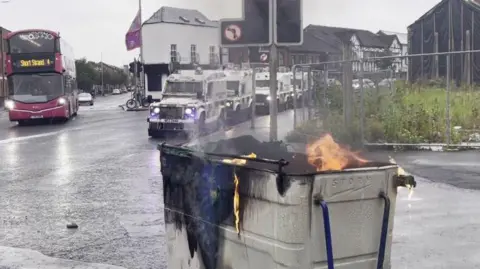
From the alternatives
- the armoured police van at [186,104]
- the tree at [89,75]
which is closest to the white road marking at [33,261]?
the armoured police van at [186,104]

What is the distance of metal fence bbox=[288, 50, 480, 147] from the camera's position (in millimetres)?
13625

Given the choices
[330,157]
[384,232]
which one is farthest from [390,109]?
[384,232]

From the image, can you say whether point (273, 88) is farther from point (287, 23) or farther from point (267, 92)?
point (267, 92)

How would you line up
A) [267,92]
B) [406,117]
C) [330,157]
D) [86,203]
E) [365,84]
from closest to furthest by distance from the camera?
[330,157] → [86,203] → [406,117] → [365,84] → [267,92]

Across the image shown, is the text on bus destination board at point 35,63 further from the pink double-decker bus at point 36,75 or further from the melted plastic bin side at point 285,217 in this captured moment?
the melted plastic bin side at point 285,217

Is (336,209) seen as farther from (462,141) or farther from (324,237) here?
(462,141)

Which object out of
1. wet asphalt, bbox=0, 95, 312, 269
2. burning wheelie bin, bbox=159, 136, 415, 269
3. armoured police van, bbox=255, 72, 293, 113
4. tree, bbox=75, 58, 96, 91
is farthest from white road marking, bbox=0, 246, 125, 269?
tree, bbox=75, 58, 96, 91

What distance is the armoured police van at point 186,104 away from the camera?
19734 mm

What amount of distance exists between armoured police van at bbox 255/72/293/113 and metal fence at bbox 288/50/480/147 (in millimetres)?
15579

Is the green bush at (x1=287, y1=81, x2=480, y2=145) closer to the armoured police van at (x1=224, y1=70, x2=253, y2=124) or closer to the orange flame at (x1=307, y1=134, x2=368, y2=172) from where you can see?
the armoured police van at (x1=224, y1=70, x2=253, y2=124)

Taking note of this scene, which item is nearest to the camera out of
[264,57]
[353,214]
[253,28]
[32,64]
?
[353,214]

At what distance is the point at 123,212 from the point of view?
8219 mm

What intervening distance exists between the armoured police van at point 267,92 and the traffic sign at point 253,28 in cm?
2468

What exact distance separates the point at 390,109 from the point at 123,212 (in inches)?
321
